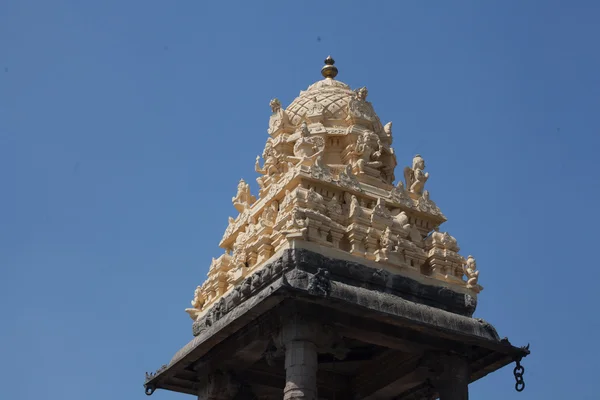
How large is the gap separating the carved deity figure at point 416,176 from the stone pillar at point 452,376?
4.52 meters

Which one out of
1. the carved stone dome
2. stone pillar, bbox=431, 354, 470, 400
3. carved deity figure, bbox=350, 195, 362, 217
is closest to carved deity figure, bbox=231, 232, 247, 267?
carved deity figure, bbox=350, 195, 362, 217

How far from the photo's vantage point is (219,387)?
27562 mm

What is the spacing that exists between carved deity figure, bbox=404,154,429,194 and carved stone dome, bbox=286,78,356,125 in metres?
2.06

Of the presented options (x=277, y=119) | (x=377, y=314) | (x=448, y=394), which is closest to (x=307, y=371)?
(x=377, y=314)

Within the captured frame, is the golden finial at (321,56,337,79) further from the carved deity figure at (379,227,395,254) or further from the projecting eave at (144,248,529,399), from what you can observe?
the projecting eave at (144,248,529,399)

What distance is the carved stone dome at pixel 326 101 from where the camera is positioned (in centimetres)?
2975

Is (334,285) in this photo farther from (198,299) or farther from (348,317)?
(198,299)

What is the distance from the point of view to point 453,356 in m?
26.6

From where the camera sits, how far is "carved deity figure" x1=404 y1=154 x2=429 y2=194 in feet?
95.9

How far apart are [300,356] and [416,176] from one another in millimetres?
6692

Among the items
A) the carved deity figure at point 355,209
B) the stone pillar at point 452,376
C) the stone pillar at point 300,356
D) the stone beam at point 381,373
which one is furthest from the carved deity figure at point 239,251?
the stone pillar at point 452,376

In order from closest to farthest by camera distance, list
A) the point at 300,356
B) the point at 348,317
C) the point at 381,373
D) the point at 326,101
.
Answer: the point at 300,356 → the point at 348,317 → the point at 381,373 → the point at 326,101

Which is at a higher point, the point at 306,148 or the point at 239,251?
the point at 306,148

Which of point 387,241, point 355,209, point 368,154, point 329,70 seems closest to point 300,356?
point 387,241
